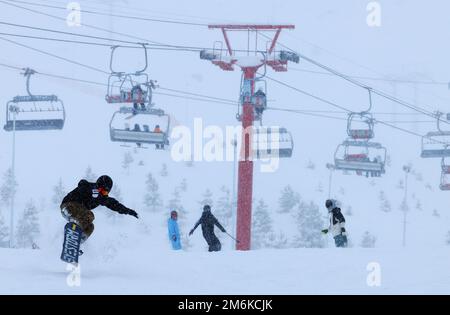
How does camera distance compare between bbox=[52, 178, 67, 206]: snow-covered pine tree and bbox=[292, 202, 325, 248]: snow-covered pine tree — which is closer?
bbox=[292, 202, 325, 248]: snow-covered pine tree

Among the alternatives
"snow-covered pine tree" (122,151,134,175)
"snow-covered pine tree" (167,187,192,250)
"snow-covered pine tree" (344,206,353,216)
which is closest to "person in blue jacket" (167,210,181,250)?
"snow-covered pine tree" (167,187,192,250)

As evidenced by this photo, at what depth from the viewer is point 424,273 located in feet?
37.1

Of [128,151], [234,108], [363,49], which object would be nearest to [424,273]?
[128,151]

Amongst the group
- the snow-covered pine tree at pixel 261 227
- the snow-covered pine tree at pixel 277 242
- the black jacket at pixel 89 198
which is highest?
the black jacket at pixel 89 198

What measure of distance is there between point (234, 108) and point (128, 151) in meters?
38.5

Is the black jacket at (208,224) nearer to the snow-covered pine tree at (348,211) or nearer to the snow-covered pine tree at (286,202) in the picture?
the snow-covered pine tree at (286,202)

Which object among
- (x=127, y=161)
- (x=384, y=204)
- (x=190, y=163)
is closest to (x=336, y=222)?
(x=384, y=204)

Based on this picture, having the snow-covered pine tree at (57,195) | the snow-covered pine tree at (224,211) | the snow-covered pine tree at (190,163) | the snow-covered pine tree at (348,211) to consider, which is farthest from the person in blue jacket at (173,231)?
the snow-covered pine tree at (190,163)

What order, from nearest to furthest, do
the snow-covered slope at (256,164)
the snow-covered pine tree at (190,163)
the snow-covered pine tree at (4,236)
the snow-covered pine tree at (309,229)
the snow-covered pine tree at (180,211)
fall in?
the snow-covered slope at (256,164), the snow-covered pine tree at (4,236), the snow-covered pine tree at (309,229), the snow-covered pine tree at (180,211), the snow-covered pine tree at (190,163)

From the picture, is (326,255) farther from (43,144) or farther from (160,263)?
(43,144)

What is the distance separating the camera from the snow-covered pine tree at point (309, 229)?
6303 centimetres

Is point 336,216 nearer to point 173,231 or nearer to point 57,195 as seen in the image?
point 173,231

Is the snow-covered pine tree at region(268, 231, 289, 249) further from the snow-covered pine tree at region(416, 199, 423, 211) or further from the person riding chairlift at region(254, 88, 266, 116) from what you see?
the person riding chairlift at region(254, 88, 266, 116)

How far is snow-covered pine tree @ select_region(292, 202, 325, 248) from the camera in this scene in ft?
207
